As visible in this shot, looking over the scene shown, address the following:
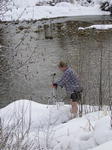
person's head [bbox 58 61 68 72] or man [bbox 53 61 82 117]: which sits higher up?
person's head [bbox 58 61 68 72]

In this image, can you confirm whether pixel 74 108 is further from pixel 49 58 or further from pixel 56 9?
pixel 56 9

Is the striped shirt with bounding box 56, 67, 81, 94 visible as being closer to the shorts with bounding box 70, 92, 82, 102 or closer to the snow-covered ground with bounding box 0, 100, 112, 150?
the shorts with bounding box 70, 92, 82, 102

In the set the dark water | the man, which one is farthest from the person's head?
the dark water

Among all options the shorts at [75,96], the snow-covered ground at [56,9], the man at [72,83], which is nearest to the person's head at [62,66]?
the man at [72,83]

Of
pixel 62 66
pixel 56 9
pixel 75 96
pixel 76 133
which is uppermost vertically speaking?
pixel 56 9

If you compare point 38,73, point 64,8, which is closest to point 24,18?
point 64,8

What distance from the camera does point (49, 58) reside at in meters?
21.2

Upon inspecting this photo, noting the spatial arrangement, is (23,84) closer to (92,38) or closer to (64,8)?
(92,38)

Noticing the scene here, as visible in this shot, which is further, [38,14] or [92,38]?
[38,14]

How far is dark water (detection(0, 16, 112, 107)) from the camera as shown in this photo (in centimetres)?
1412

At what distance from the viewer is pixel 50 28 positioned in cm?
3056

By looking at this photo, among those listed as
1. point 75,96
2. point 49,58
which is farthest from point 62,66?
point 49,58

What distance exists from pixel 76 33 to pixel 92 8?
16149mm

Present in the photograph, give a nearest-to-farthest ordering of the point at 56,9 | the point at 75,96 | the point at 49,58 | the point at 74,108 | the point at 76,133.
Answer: the point at 76,133 → the point at 74,108 → the point at 75,96 → the point at 49,58 → the point at 56,9
